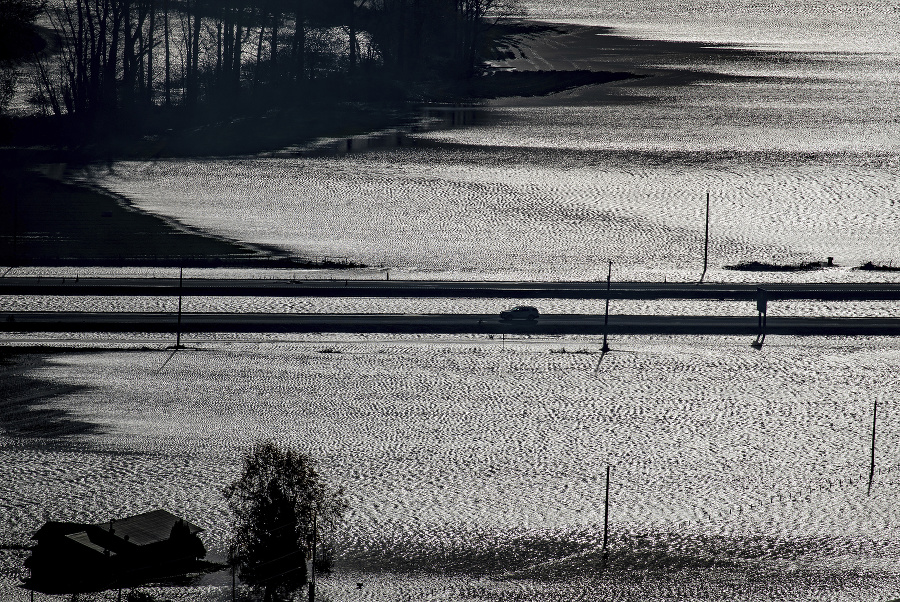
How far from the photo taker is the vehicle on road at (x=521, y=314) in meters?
39.6

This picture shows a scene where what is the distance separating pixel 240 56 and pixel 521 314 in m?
67.7

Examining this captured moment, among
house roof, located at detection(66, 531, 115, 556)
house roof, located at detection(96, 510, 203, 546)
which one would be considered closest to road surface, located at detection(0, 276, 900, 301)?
house roof, located at detection(96, 510, 203, 546)

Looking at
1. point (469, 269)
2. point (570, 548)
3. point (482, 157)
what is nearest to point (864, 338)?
point (469, 269)

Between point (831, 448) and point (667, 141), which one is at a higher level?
point (667, 141)

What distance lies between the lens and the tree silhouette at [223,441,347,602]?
21.8 m

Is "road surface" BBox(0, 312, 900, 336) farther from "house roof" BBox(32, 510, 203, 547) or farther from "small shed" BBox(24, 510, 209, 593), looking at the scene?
"small shed" BBox(24, 510, 209, 593)

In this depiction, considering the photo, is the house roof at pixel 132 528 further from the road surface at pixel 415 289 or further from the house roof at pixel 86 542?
the road surface at pixel 415 289

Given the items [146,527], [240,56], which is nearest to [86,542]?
[146,527]

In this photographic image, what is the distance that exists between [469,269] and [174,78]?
185 ft

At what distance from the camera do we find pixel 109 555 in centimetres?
2188

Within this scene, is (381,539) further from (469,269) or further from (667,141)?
(667,141)

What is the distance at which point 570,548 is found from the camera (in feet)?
79.4

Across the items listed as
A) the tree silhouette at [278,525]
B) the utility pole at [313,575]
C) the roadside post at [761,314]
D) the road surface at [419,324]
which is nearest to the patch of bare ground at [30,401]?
the road surface at [419,324]

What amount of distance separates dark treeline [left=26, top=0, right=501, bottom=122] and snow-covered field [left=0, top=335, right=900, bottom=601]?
1859 inches
